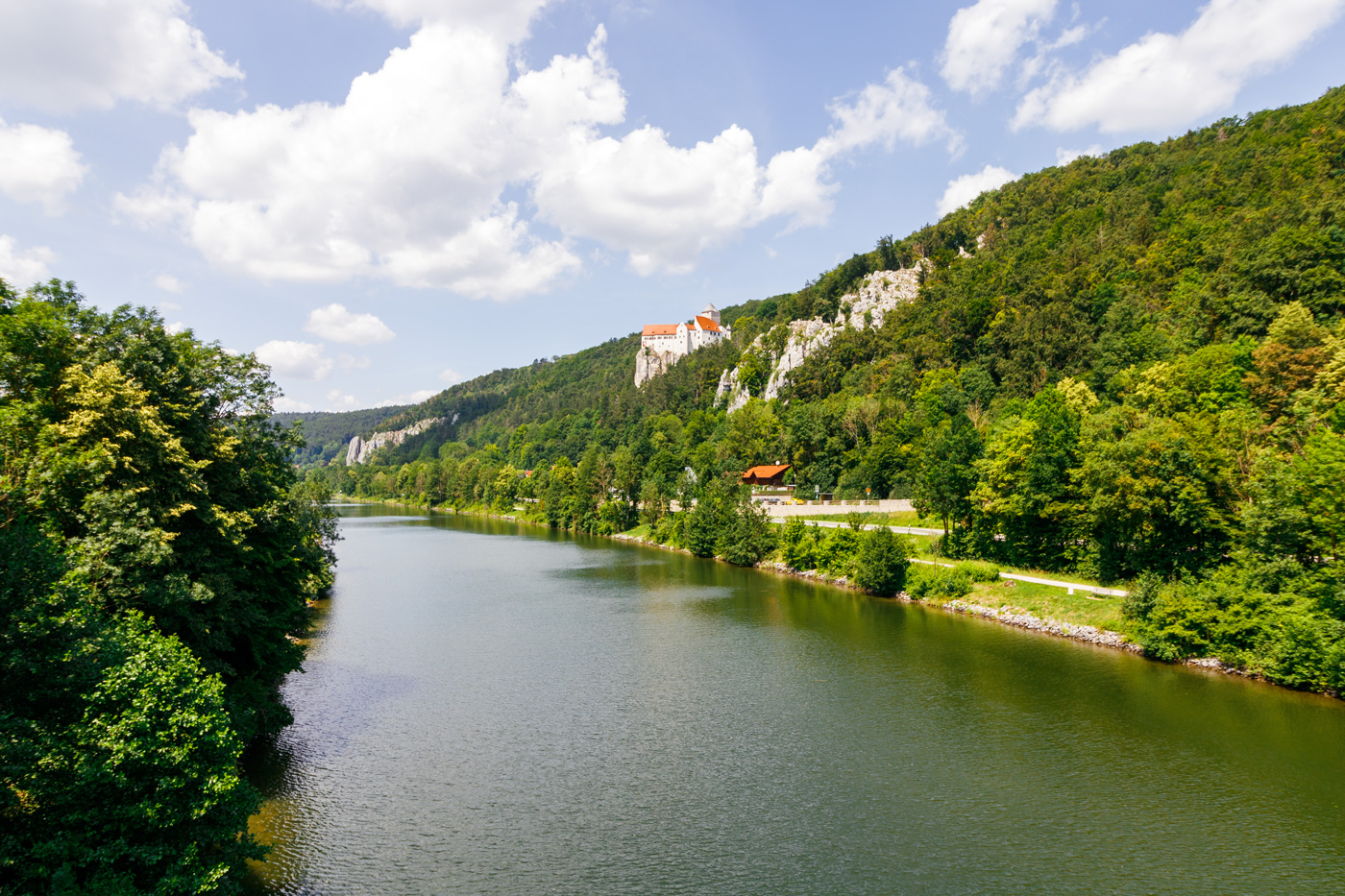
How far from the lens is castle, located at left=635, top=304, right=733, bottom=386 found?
167875mm

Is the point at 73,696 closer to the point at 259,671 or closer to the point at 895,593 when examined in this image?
the point at 259,671

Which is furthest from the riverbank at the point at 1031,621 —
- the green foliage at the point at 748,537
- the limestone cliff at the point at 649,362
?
the limestone cliff at the point at 649,362

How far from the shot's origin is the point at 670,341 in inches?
6836

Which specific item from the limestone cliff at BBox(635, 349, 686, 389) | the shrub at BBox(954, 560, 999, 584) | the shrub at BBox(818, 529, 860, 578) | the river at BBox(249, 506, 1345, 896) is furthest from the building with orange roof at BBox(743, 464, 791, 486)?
the limestone cliff at BBox(635, 349, 686, 389)

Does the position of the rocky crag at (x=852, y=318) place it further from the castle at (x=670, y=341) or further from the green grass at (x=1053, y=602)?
the green grass at (x=1053, y=602)

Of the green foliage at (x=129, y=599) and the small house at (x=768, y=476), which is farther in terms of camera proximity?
the small house at (x=768, y=476)

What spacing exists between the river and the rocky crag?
75.9m

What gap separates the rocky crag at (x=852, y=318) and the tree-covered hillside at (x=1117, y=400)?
235cm

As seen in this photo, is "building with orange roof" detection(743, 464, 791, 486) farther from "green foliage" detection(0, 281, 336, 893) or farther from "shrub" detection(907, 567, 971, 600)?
"green foliage" detection(0, 281, 336, 893)

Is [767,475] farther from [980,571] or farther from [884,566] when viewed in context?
[980,571]

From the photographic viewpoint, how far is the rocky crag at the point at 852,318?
4119 inches

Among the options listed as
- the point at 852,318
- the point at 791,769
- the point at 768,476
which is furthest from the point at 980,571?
the point at 852,318

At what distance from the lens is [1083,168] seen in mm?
101125

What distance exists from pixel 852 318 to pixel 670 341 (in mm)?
73467
